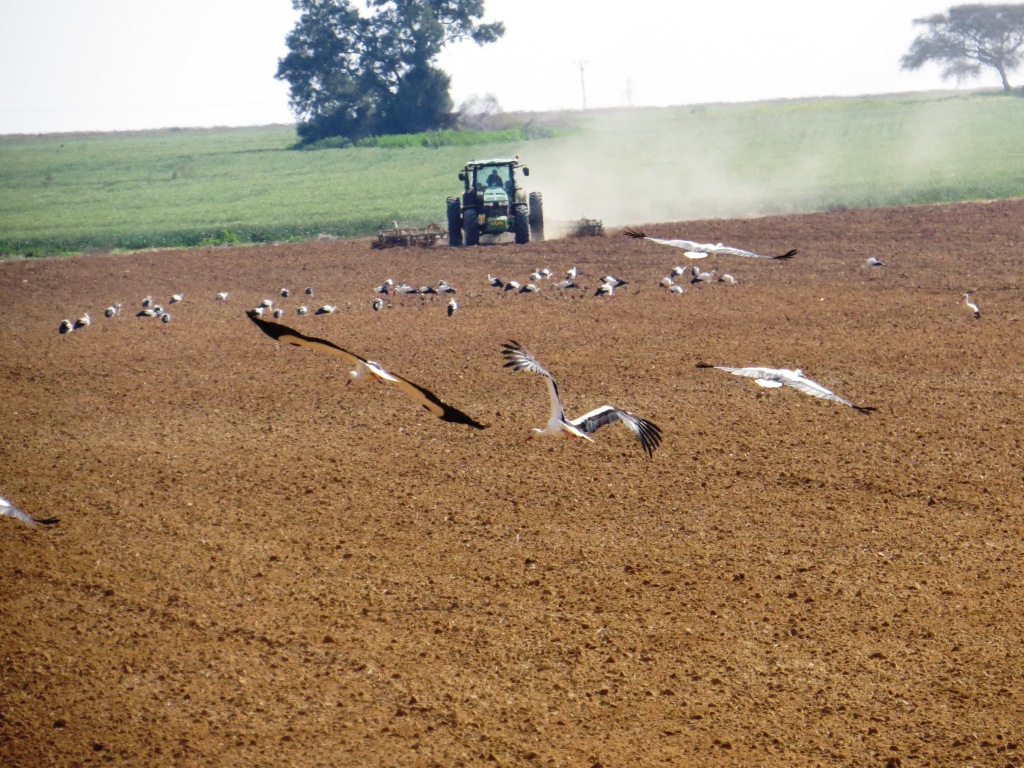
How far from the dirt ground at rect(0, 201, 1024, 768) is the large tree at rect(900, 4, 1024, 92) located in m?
92.7

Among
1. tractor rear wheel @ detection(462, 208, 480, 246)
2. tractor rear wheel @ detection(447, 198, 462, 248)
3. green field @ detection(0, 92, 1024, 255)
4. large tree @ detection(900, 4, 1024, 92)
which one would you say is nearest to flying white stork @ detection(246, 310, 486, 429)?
tractor rear wheel @ detection(462, 208, 480, 246)

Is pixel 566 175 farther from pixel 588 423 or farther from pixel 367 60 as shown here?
pixel 588 423

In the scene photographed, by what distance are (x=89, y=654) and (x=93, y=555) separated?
2.17 m

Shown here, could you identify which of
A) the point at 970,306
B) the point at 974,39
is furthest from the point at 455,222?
the point at 974,39

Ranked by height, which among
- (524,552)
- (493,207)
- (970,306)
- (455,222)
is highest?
(493,207)

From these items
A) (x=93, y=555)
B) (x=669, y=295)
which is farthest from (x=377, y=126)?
(x=93, y=555)

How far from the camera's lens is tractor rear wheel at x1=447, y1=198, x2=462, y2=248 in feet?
109

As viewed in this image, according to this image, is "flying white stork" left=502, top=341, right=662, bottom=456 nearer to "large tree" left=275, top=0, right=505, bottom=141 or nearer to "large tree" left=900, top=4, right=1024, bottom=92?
"large tree" left=275, top=0, right=505, bottom=141

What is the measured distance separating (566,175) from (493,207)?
86.8 ft

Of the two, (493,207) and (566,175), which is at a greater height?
(566,175)

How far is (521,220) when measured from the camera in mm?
32156

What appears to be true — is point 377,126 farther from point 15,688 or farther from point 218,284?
point 15,688

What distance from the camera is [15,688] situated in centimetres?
819

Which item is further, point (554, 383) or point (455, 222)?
point (455, 222)
